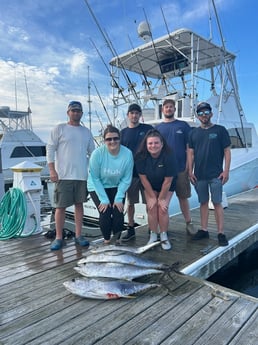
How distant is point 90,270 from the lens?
2.72m

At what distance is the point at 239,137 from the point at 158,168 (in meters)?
5.76

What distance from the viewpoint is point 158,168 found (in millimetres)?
3537

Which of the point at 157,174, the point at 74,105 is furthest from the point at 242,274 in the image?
the point at 74,105

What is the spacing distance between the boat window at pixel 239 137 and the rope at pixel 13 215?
6.07 metres

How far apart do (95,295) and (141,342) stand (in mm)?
643

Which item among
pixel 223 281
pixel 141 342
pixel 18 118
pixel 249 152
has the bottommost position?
pixel 223 281

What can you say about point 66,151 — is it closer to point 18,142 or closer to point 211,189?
point 211,189

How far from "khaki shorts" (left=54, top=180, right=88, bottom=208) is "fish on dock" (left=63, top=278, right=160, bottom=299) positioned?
1.31 meters

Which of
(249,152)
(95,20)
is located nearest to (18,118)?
(95,20)

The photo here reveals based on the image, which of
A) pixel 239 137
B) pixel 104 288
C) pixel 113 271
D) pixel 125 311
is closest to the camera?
pixel 125 311

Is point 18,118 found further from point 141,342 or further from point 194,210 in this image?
point 141,342

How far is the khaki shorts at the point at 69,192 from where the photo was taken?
3.69 metres

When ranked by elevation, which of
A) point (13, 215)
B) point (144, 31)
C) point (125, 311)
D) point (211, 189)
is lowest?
point (125, 311)

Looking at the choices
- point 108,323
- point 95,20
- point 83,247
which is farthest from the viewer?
point 95,20
